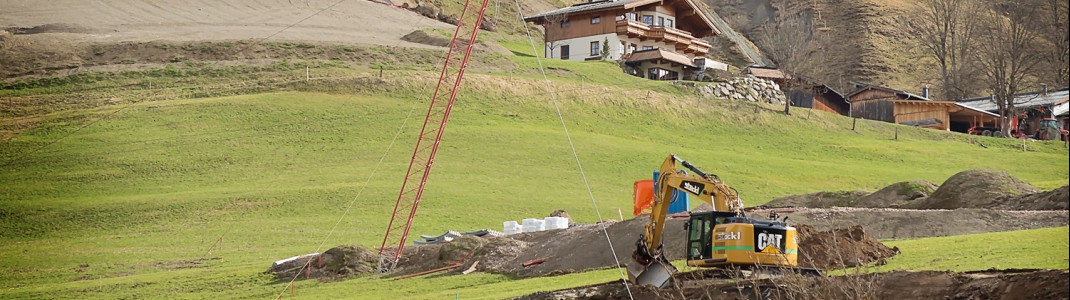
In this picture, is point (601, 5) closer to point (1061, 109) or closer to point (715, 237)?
point (1061, 109)

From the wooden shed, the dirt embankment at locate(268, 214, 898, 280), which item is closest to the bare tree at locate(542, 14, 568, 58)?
the wooden shed

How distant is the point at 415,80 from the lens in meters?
88.1

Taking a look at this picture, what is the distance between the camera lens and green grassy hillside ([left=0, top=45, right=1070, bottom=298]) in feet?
168

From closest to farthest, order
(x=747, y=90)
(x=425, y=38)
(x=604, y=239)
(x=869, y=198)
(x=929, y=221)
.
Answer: (x=604, y=239) → (x=929, y=221) → (x=869, y=198) → (x=747, y=90) → (x=425, y=38)

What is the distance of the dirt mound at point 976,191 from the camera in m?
50.0

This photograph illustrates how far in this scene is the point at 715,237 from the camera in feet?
94.1

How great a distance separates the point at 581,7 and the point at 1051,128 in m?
43.9

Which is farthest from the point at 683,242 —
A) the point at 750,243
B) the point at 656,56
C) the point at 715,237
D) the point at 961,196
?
the point at 656,56

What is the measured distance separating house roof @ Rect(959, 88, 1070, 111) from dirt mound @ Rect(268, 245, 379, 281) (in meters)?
81.8

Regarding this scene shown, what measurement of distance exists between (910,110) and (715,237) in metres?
87.8

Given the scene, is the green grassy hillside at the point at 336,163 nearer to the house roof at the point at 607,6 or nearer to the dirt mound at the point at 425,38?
the dirt mound at the point at 425,38

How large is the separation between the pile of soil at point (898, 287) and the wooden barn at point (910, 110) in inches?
3355

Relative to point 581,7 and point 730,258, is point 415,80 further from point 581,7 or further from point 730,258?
point 730,258

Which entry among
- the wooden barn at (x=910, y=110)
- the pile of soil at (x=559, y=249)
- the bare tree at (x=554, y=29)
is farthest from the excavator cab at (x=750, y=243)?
the bare tree at (x=554, y=29)
